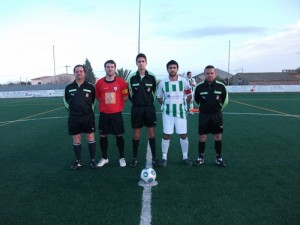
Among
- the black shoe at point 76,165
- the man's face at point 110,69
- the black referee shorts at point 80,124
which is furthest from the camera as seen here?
the black shoe at point 76,165

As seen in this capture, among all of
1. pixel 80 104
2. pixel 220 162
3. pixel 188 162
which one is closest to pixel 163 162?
pixel 188 162

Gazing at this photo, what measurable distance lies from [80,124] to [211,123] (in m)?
2.43

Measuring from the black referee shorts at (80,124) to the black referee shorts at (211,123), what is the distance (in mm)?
2071

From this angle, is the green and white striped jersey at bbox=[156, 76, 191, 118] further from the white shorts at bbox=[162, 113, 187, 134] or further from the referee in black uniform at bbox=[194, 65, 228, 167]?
the referee in black uniform at bbox=[194, 65, 228, 167]

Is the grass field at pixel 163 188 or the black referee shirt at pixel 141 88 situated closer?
the grass field at pixel 163 188

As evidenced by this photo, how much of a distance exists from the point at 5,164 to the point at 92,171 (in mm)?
1947

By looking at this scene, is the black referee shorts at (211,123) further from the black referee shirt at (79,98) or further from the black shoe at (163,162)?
the black referee shirt at (79,98)

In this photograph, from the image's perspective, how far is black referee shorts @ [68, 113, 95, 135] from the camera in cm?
480

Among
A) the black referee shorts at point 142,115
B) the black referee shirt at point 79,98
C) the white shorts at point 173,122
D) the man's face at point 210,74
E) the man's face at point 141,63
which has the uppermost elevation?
the man's face at point 141,63

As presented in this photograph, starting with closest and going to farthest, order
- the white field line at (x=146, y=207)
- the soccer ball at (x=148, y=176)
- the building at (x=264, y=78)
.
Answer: the white field line at (x=146, y=207)
the soccer ball at (x=148, y=176)
the building at (x=264, y=78)

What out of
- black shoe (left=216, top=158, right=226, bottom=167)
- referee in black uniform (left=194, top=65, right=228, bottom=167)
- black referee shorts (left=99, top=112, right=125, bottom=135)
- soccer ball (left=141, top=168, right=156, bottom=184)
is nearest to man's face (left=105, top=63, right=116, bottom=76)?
black referee shorts (left=99, top=112, right=125, bottom=135)

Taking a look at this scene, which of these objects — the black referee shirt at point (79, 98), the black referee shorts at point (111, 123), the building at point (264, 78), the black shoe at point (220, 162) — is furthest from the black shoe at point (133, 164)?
the building at point (264, 78)

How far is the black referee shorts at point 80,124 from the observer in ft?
15.8

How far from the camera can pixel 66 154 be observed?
5.91 meters
